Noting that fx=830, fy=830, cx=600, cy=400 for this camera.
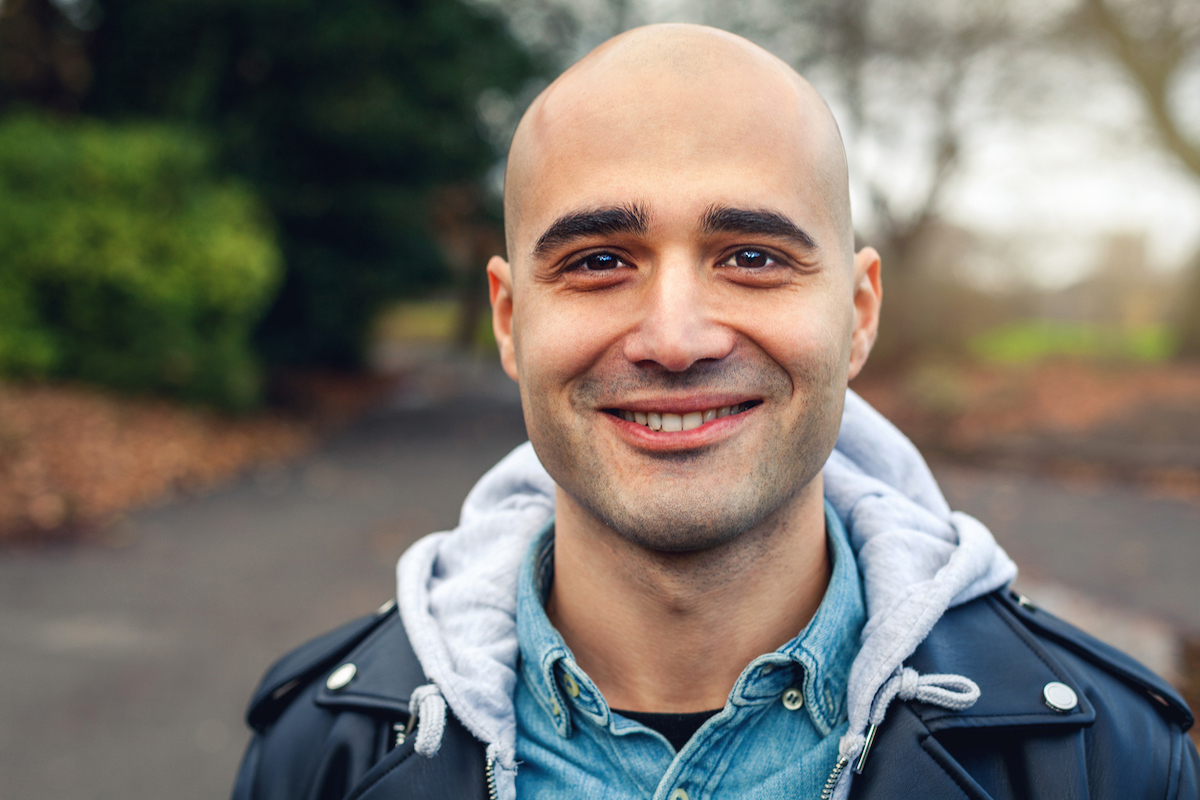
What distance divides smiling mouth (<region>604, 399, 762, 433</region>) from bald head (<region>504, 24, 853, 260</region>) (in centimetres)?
47

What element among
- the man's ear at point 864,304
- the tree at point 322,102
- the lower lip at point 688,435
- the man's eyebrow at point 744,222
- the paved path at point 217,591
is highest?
the tree at point 322,102

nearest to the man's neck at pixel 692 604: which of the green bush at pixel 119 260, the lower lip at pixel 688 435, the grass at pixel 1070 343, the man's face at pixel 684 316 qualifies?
the man's face at pixel 684 316

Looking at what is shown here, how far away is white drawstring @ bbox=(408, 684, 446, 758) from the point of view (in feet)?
5.67

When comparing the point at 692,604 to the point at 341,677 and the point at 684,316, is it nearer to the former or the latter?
the point at 684,316

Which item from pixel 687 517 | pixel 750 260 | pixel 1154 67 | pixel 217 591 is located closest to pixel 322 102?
pixel 217 591

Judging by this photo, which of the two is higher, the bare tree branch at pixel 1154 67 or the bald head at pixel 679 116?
the bare tree branch at pixel 1154 67

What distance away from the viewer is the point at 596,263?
180 cm

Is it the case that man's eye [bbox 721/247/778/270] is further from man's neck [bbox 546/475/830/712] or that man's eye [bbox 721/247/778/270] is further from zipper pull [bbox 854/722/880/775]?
zipper pull [bbox 854/722/880/775]

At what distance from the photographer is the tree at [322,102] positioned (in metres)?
13.7

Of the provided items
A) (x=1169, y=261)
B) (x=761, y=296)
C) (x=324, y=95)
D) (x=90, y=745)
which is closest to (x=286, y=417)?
(x=324, y=95)

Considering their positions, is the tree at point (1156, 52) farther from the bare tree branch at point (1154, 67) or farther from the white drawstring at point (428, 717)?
the white drawstring at point (428, 717)

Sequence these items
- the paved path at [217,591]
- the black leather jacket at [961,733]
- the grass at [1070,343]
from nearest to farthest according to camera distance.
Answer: the black leather jacket at [961,733] < the paved path at [217,591] < the grass at [1070,343]

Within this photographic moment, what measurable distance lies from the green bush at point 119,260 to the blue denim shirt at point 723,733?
38.3ft

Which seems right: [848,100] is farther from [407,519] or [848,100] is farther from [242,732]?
[242,732]
